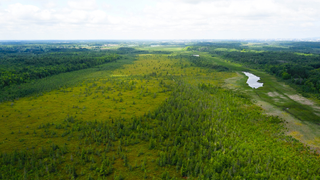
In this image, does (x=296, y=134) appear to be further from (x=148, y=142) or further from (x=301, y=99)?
(x=148, y=142)

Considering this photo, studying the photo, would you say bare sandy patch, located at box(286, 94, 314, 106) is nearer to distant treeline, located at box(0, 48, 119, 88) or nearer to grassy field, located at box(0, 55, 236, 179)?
grassy field, located at box(0, 55, 236, 179)

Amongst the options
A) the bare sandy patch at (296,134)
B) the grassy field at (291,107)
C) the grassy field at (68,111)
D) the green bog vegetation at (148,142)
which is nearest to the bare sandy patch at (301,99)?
the grassy field at (291,107)

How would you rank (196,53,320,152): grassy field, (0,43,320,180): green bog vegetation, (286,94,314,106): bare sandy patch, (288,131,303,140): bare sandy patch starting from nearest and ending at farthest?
(0,43,320,180): green bog vegetation < (288,131,303,140): bare sandy patch < (196,53,320,152): grassy field < (286,94,314,106): bare sandy patch

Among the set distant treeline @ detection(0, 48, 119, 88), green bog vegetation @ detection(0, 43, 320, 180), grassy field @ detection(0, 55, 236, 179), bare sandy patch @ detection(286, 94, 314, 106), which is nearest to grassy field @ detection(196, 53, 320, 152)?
bare sandy patch @ detection(286, 94, 314, 106)

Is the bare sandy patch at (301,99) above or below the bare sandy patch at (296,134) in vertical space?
above

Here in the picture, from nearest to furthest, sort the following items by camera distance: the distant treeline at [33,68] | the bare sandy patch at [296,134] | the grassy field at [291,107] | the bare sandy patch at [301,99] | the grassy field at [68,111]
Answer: the grassy field at [68,111] < the bare sandy patch at [296,134] < the grassy field at [291,107] < the bare sandy patch at [301,99] < the distant treeline at [33,68]

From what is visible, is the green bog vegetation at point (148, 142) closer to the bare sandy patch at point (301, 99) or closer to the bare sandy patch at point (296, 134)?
the bare sandy patch at point (296, 134)

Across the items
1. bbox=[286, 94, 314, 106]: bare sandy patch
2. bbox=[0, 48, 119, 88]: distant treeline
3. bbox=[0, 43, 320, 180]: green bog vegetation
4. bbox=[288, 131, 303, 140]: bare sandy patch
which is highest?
bbox=[0, 48, 119, 88]: distant treeline

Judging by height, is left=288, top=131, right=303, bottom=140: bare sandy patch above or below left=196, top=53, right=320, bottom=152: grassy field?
below
